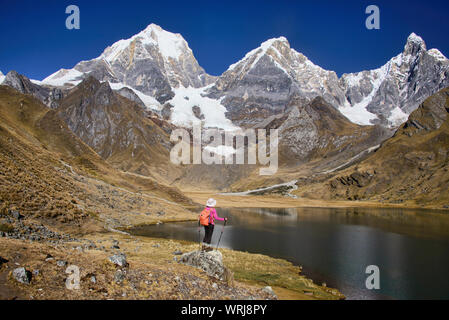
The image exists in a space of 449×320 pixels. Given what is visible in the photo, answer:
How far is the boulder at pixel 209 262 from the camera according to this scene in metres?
18.6

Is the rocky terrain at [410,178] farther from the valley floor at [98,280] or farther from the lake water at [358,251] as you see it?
the valley floor at [98,280]

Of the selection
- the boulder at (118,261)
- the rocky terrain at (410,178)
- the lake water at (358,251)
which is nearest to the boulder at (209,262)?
the boulder at (118,261)

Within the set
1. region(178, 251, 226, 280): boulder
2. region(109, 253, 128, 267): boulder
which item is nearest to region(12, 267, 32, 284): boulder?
region(109, 253, 128, 267): boulder

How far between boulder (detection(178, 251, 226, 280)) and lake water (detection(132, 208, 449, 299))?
17.5 metres

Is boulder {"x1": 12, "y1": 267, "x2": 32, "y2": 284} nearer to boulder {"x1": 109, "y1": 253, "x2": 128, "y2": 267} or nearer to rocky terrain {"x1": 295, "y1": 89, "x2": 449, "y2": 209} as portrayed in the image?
boulder {"x1": 109, "y1": 253, "x2": 128, "y2": 267}

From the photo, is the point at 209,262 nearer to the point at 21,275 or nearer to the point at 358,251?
the point at 21,275

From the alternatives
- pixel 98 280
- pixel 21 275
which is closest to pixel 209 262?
pixel 98 280

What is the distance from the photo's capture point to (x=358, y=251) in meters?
50.7

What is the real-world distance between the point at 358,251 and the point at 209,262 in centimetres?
4018

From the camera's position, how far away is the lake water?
110ft

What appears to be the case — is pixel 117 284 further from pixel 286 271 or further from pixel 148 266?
pixel 286 271

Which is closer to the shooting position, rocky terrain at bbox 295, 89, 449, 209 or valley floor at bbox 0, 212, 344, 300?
valley floor at bbox 0, 212, 344, 300

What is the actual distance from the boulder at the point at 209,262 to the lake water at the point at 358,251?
1751cm
